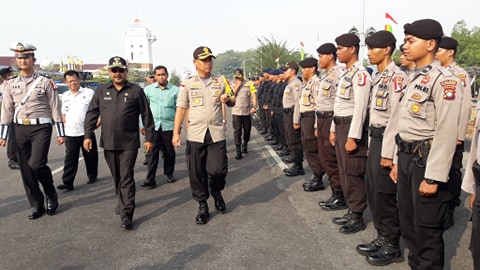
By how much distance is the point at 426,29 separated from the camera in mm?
2539

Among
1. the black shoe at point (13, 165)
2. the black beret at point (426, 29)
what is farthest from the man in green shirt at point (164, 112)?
the black beret at point (426, 29)

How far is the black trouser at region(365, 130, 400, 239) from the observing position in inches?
127

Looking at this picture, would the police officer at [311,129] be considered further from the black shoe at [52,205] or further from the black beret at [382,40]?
Result: the black shoe at [52,205]

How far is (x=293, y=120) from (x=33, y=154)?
4.15 meters

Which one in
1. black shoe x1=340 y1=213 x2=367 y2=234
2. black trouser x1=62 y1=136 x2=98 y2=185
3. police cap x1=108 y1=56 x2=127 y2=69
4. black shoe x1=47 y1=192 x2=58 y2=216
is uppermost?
police cap x1=108 y1=56 x2=127 y2=69

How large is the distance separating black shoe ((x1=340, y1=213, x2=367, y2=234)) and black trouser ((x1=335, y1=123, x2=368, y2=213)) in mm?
77

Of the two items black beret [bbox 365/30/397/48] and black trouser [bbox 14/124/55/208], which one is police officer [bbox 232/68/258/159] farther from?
black beret [bbox 365/30/397/48]

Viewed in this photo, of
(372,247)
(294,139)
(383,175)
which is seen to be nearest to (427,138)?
(383,175)

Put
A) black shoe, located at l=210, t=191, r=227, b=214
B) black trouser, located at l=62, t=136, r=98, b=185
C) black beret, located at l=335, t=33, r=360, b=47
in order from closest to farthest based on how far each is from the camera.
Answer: black beret, located at l=335, t=33, r=360, b=47, black shoe, located at l=210, t=191, r=227, b=214, black trouser, located at l=62, t=136, r=98, b=185

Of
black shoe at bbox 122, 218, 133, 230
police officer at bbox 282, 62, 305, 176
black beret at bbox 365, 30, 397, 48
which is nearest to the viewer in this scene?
black beret at bbox 365, 30, 397, 48

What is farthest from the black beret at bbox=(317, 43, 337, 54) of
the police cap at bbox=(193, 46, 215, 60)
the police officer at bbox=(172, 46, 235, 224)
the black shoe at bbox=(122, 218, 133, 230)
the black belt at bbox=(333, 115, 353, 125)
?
the black shoe at bbox=(122, 218, 133, 230)

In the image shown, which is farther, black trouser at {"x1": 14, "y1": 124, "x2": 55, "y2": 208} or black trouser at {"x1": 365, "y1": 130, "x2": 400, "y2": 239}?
black trouser at {"x1": 14, "y1": 124, "x2": 55, "y2": 208}

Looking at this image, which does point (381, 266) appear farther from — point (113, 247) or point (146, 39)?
point (146, 39)

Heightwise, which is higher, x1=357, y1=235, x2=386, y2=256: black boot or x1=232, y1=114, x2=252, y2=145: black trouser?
x1=232, y1=114, x2=252, y2=145: black trouser
